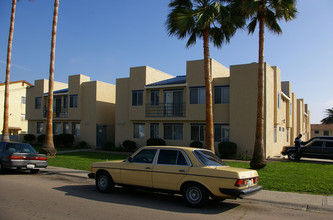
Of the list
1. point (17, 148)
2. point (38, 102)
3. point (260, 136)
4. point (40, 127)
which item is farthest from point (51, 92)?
point (38, 102)

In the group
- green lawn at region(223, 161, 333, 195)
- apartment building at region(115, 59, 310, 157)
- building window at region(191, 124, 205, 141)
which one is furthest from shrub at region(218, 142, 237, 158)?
green lawn at region(223, 161, 333, 195)

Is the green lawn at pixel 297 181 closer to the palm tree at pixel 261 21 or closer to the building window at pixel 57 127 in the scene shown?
the palm tree at pixel 261 21

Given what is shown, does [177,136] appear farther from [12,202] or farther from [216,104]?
[12,202]

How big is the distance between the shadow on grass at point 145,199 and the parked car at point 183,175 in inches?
11.1

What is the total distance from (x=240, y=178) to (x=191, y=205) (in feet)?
4.71

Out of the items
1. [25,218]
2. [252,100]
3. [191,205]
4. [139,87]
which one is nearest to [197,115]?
[252,100]

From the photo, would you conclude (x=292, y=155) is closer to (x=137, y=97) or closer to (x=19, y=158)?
(x=137, y=97)

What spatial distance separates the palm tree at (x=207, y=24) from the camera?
14656 mm

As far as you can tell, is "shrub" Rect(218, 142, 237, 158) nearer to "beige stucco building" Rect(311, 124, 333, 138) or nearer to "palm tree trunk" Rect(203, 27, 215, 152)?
"palm tree trunk" Rect(203, 27, 215, 152)

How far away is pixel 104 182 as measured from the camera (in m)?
8.92

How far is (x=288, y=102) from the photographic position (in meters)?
28.0

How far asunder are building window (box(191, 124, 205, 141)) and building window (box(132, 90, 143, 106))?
5.16 metres

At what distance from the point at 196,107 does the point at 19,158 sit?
1301 centimetres

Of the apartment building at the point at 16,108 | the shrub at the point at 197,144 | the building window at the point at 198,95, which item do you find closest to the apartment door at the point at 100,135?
the building window at the point at 198,95
